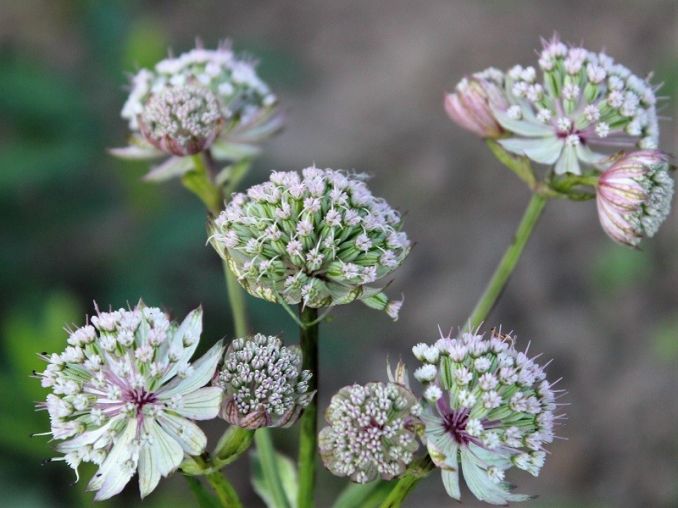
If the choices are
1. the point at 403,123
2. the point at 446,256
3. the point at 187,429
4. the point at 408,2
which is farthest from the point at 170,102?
the point at 408,2

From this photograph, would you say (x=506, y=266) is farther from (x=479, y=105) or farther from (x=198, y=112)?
(x=198, y=112)

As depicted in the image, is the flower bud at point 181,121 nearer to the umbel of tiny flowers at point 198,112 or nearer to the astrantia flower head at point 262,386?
the umbel of tiny flowers at point 198,112

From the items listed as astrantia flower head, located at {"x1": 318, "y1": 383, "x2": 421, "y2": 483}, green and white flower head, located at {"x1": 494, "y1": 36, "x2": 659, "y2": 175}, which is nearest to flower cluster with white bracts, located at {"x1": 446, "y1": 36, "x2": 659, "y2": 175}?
green and white flower head, located at {"x1": 494, "y1": 36, "x2": 659, "y2": 175}

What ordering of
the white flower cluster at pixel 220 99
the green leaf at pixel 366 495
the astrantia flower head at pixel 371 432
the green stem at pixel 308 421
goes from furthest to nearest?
the white flower cluster at pixel 220 99 → the green leaf at pixel 366 495 → the green stem at pixel 308 421 → the astrantia flower head at pixel 371 432

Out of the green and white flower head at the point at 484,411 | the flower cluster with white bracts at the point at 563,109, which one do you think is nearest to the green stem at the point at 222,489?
the green and white flower head at the point at 484,411

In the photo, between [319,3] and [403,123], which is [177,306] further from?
[319,3]

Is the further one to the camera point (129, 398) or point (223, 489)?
point (223, 489)

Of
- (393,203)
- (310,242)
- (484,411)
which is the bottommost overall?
(393,203)

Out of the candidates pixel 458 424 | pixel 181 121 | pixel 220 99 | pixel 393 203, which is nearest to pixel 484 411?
pixel 458 424
